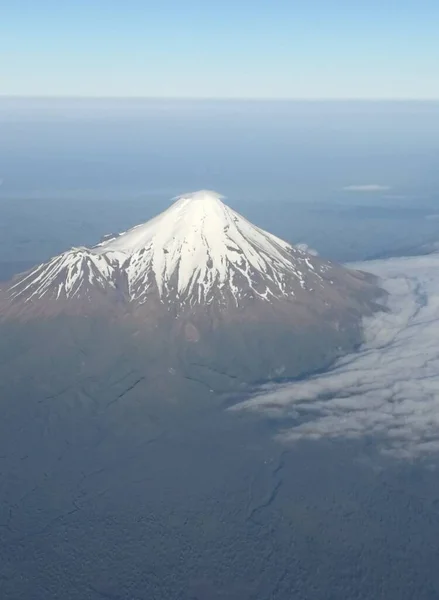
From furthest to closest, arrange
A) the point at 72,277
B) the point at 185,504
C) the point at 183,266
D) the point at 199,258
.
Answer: the point at 72,277
the point at 199,258
the point at 183,266
the point at 185,504

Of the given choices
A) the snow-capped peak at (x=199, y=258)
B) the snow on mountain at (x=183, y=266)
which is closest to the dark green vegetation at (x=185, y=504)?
the snow on mountain at (x=183, y=266)

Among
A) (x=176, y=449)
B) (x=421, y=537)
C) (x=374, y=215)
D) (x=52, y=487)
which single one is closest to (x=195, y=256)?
(x=176, y=449)

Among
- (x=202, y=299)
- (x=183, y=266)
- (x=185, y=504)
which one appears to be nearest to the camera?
(x=185, y=504)

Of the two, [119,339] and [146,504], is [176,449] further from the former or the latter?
[119,339]

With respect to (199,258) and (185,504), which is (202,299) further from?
(185,504)

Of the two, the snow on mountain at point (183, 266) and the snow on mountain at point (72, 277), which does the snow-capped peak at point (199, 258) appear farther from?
the snow on mountain at point (72, 277)

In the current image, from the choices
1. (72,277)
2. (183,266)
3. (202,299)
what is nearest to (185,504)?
(202,299)

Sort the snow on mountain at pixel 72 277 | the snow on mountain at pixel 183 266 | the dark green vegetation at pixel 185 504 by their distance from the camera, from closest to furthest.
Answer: the dark green vegetation at pixel 185 504
the snow on mountain at pixel 183 266
the snow on mountain at pixel 72 277
